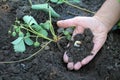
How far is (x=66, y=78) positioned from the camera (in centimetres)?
182

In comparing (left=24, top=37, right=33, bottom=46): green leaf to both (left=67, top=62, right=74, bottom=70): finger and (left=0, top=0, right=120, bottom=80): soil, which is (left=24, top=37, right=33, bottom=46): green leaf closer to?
(left=0, top=0, right=120, bottom=80): soil

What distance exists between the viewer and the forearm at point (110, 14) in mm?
2139

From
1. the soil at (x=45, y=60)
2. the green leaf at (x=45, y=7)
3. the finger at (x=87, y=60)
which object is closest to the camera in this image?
the soil at (x=45, y=60)

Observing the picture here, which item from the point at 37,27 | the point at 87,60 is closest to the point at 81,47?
the point at 87,60

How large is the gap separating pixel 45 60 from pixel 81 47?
0.24 meters

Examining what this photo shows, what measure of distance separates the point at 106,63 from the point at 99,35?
19 centimetres

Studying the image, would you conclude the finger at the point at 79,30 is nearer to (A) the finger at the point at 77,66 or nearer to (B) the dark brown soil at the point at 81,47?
(B) the dark brown soil at the point at 81,47

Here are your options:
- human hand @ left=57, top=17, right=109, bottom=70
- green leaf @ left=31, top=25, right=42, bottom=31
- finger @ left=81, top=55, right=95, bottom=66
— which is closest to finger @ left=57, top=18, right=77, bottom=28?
human hand @ left=57, top=17, right=109, bottom=70

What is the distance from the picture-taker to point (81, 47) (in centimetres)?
197

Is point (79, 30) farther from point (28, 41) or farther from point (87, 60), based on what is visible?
point (28, 41)

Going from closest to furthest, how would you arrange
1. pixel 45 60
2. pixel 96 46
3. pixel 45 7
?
pixel 45 60
pixel 96 46
pixel 45 7

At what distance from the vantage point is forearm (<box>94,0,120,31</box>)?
2139mm

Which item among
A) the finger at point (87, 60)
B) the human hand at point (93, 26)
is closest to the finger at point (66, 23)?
the human hand at point (93, 26)

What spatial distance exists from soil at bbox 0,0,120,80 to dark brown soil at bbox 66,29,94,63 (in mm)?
63
